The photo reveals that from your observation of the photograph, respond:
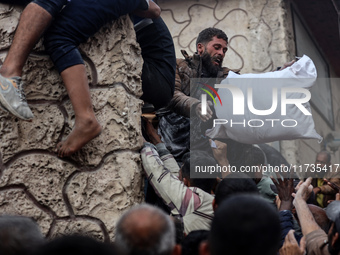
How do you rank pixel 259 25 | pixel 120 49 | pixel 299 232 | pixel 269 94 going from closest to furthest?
pixel 120 49 → pixel 299 232 → pixel 269 94 → pixel 259 25

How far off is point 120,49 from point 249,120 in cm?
135

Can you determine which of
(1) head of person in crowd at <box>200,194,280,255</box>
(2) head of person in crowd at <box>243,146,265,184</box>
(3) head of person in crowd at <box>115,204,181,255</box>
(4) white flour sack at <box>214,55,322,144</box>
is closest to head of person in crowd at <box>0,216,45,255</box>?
(3) head of person in crowd at <box>115,204,181,255</box>

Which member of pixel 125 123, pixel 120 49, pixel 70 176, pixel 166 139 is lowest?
pixel 166 139

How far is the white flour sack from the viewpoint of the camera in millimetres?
3807

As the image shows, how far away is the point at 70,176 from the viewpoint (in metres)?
2.70

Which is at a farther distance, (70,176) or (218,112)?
(218,112)

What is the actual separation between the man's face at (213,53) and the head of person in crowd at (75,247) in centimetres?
327

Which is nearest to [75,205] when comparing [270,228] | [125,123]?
[125,123]

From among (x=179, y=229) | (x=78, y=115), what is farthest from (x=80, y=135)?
(x=179, y=229)


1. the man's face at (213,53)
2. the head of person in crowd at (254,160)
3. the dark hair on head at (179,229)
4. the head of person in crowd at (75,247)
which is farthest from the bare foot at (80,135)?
the man's face at (213,53)

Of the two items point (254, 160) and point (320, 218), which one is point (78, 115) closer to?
point (320, 218)

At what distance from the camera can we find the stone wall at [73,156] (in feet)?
8.66

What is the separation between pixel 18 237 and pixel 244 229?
29.5 inches

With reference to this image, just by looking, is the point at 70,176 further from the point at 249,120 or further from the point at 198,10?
the point at 198,10
